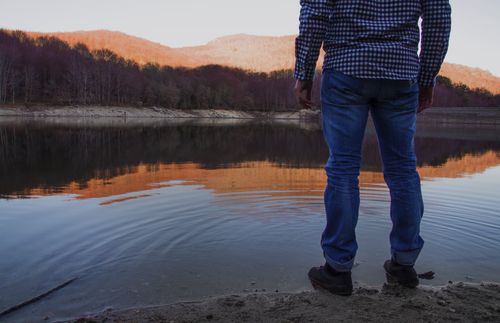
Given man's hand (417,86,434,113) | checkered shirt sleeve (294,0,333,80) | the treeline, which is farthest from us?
the treeline

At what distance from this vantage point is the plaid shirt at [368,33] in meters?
2.64

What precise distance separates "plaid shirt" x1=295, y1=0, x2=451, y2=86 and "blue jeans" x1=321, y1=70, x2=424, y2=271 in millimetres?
92

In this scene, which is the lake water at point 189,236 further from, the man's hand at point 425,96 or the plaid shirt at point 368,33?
the plaid shirt at point 368,33

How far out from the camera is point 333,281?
272cm

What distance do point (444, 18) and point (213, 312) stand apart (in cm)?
244

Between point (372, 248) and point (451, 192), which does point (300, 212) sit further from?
point (451, 192)

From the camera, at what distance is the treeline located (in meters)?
81.1

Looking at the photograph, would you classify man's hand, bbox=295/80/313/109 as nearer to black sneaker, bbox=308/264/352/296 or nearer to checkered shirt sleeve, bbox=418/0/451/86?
checkered shirt sleeve, bbox=418/0/451/86

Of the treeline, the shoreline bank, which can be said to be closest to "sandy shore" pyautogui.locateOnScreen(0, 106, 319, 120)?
the shoreline bank

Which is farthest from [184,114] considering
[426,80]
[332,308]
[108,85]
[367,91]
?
[332,308]

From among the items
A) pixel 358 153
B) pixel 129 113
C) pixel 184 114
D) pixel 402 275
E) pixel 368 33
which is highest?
pixel 184 114

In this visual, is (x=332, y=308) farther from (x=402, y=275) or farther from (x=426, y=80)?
(x=426, y=80)

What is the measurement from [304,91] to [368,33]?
0.56 m

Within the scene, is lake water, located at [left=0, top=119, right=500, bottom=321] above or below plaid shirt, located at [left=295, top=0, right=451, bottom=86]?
A: below
